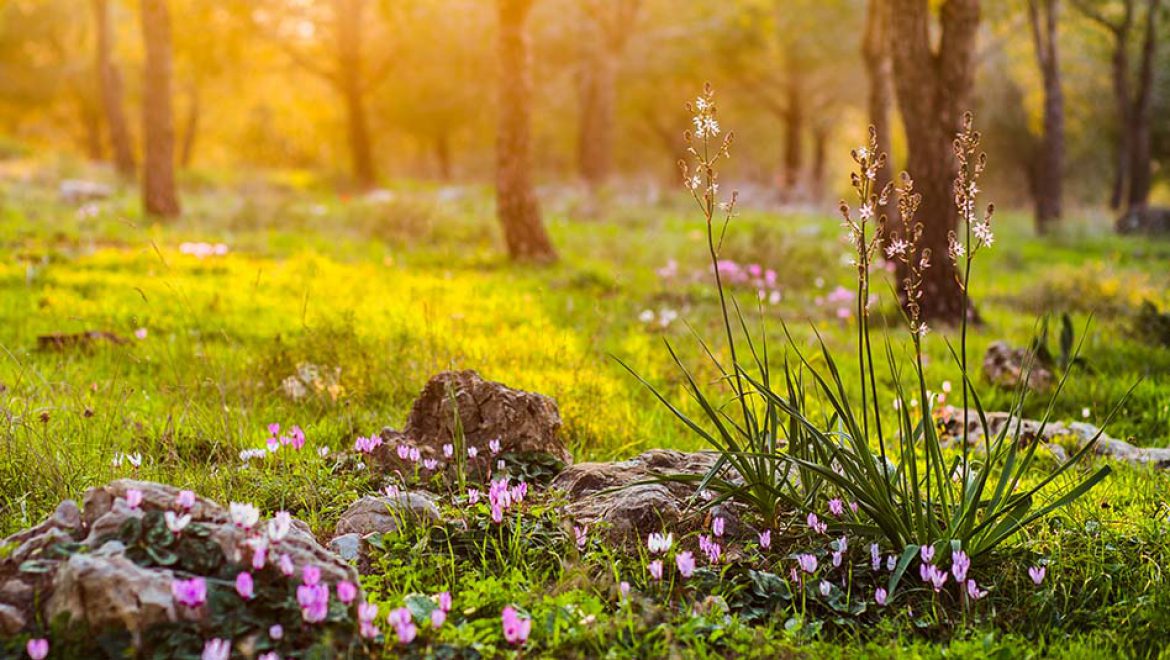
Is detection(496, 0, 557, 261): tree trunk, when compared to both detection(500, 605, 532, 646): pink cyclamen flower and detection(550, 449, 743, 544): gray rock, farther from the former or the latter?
detection(500, 605, 532, 646): pink cyclamen flower

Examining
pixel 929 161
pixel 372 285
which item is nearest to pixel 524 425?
pixel 372 285

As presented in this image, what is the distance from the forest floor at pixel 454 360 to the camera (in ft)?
9.75

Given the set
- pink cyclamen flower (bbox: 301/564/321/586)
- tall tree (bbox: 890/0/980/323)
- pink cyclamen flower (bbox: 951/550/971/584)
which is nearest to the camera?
pink cyclamen flower (bbox: 301/564/321/586)

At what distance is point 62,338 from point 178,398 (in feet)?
5.78

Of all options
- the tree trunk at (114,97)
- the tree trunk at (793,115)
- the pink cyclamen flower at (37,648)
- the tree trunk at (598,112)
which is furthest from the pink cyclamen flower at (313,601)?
the tree trunk at (793,115)

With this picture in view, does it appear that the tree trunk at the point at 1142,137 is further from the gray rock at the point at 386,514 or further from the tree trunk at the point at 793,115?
the gray rock at the point at 386,514

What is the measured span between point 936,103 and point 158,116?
11.5 meters

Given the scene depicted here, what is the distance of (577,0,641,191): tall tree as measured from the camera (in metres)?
22.9

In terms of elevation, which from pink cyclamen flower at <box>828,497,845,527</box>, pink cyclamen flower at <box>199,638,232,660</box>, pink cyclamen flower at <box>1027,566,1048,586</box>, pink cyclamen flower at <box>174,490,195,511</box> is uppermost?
pink cyclamen flower at <box>174,490,195,511</box>

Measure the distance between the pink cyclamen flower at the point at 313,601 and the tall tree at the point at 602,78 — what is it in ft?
65.9

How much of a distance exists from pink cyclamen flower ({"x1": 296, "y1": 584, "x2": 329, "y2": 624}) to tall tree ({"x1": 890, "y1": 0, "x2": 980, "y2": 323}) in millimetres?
7393

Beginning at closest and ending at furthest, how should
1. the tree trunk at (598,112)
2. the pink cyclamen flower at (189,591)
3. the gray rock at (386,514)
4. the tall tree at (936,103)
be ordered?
the pink cyclamen flower at (189,591) < the gray rock at (386,514) < the tall tree at (936,103) < the tree trunk at (598,112)

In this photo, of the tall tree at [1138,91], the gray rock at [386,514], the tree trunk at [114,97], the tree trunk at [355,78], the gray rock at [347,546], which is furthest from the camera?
the tree trunk at [355,78]

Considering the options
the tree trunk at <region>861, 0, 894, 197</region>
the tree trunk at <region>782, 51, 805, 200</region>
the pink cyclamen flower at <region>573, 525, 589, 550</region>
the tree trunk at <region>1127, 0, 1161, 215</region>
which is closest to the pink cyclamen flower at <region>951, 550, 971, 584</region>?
the pink cyclamen flower at <region>573, 525, 589, 550</region>
